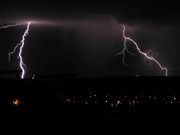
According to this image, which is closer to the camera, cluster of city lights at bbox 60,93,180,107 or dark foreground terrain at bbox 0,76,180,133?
dark foreground terrain at bbox 0,76,180,133

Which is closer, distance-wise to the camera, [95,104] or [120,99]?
[95,104]

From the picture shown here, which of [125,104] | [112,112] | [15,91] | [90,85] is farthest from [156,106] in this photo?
[15,91]

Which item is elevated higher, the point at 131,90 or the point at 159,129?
the point at 131,90

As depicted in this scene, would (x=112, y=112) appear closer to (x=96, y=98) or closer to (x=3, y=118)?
(x=96, y=98)

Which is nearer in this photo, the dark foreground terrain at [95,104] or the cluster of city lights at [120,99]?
the dark foreground terrain at [95,104]
